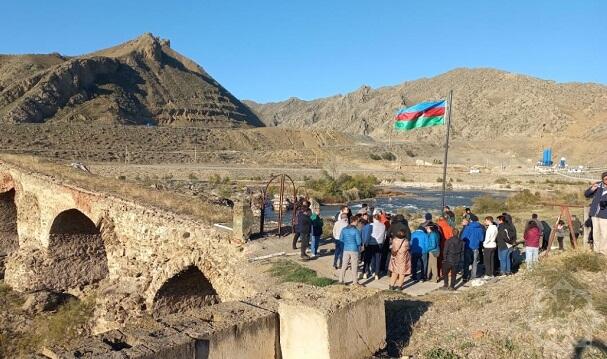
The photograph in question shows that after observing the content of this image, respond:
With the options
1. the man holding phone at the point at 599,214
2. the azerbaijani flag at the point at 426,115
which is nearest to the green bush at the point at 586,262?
the man holding phone at the point at 599,214

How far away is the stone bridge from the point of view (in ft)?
37.3

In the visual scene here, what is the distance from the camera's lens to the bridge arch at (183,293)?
39.2 feet

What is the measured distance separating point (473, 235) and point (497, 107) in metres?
113

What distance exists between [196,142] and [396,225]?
62.5 metres

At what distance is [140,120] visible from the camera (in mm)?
92188

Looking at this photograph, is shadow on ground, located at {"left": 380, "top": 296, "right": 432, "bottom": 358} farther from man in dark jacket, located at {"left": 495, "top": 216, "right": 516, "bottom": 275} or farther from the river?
the river

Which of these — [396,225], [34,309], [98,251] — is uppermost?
[396,225]

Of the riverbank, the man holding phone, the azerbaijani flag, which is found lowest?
the riverbank

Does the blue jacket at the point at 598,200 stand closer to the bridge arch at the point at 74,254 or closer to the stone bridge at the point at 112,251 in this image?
the stone bridge at the point at 112,251

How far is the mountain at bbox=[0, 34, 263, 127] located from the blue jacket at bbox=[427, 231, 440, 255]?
69.0 m

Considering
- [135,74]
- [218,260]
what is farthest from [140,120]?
[218,260]

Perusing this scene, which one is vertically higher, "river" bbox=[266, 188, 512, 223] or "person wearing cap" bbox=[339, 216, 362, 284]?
"person wearing cap" bbox=[339, 216, 362, 284]

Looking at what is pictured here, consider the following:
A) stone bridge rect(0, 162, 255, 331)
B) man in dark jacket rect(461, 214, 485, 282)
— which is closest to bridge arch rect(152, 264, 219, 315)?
stone bridge rect(0, 162, 255, 331)

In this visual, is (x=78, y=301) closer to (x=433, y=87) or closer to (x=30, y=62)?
(x=30, y=62)
